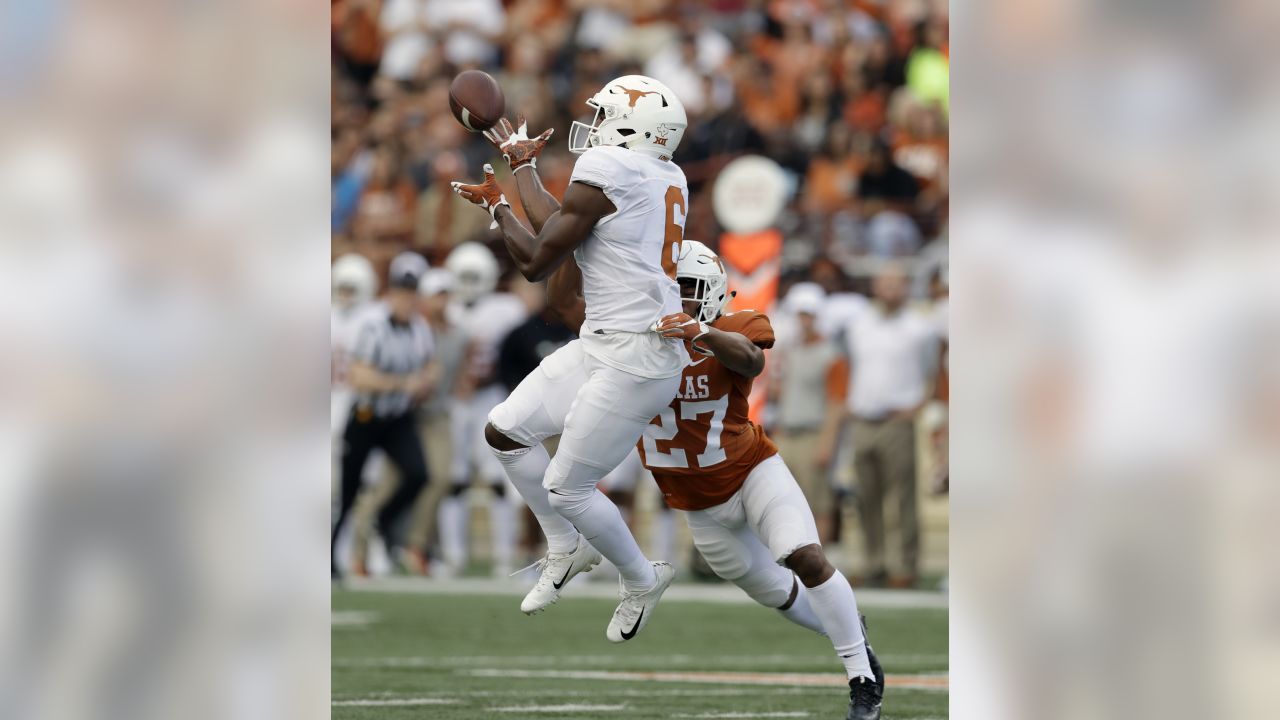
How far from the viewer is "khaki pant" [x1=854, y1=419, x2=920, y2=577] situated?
13.4m

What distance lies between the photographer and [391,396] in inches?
550

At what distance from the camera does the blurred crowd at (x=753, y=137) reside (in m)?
14.2

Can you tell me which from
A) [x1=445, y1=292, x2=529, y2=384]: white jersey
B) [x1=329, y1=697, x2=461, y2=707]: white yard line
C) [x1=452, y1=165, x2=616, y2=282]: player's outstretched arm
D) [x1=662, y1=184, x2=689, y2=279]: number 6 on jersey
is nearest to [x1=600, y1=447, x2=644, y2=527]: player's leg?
[x1=445, y1=292, x2=529, y2=384]: white jersey

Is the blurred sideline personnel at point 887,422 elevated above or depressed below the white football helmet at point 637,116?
below

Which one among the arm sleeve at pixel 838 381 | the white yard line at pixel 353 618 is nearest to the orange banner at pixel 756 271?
the arm sleeve at pixel 838 381

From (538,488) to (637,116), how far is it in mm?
1484

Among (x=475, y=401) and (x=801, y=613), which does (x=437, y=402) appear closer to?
(x=475, y=401)

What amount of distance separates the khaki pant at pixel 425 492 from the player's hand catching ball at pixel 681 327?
7923mm

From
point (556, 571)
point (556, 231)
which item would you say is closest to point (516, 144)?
point (556, 231)

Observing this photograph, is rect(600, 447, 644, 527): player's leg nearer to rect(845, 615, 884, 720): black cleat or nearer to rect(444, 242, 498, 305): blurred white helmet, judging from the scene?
rect(444, 242, 498, 305): blurred white helmet

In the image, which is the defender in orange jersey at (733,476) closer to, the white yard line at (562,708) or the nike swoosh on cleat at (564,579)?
the nike swoosh on cleat at (564,579)
